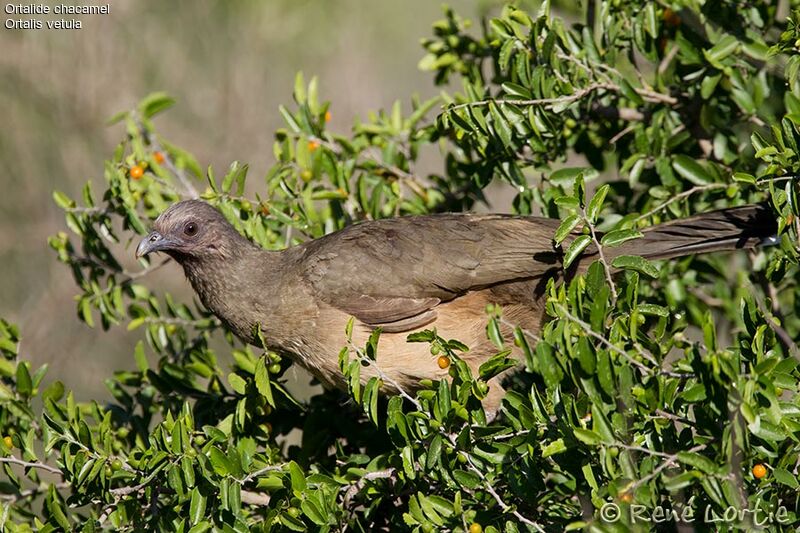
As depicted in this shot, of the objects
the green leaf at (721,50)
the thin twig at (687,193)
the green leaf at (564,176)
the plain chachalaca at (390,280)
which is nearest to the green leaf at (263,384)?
the plain chachalaca at (390,280)

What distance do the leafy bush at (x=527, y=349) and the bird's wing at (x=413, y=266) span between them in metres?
0.20

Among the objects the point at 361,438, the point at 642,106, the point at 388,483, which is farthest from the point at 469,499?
the point at 642,106

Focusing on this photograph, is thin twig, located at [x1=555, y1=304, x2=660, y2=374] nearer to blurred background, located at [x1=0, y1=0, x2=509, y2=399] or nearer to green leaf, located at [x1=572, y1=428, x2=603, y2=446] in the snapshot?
green leaf, located at [x1=572, y1=428, x2=603, y2=446]

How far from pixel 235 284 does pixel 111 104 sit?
14.6ft

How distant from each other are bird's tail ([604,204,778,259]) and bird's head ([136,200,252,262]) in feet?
6.30

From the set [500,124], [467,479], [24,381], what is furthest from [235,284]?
[467,479]

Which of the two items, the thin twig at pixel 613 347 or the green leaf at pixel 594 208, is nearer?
the thin twig at pixel 613 347

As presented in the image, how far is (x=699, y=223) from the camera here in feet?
12.7

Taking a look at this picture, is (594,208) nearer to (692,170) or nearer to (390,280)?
(692,170)

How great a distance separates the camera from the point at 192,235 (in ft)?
14.2

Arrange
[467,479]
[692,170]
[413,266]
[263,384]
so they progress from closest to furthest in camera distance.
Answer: [467,479], [263,384], [692,170], [413,266]

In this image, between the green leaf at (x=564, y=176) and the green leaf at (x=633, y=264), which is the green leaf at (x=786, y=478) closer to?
the green leaf at (x=633, y=264)

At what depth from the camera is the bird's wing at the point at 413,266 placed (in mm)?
4188

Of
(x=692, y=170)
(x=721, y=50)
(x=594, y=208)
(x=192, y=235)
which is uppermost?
(x=721, y=50)
